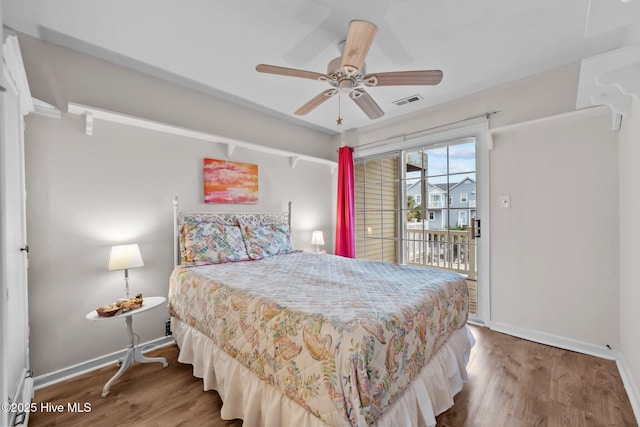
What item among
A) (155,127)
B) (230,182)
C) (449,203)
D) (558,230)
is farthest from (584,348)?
(155,127)

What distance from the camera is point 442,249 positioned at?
359 centimetres

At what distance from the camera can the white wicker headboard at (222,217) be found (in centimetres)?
273

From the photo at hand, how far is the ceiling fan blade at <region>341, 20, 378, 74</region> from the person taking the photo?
4.77 feet

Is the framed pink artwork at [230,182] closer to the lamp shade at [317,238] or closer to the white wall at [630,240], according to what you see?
the lamp shade at [317,238]

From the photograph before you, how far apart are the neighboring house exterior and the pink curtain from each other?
917 millimetres

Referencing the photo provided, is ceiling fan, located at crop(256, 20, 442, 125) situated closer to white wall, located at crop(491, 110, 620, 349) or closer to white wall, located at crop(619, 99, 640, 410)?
white wall, located at crop(619, 99, 640, 410)

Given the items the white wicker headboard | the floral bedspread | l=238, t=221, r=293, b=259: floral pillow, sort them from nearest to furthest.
Result: the floral bedspread → the white wicker headboard → l=238, t=221, r=293, b=259: floral pillow

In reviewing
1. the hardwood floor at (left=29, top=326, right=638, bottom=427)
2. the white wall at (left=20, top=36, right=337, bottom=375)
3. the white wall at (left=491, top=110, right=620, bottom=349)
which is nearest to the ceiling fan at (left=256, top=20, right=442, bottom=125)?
the white wall at (left=20, top=36, right=337, bottom=375)

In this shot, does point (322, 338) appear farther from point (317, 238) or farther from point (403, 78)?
point (317, 238)

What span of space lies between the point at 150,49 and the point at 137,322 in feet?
7.91

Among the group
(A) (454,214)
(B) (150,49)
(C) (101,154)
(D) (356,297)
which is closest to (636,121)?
(A) (454,214)

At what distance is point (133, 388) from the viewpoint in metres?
1.95

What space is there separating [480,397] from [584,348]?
4.56ft

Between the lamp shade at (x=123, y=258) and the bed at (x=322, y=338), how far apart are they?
1.18 feet
